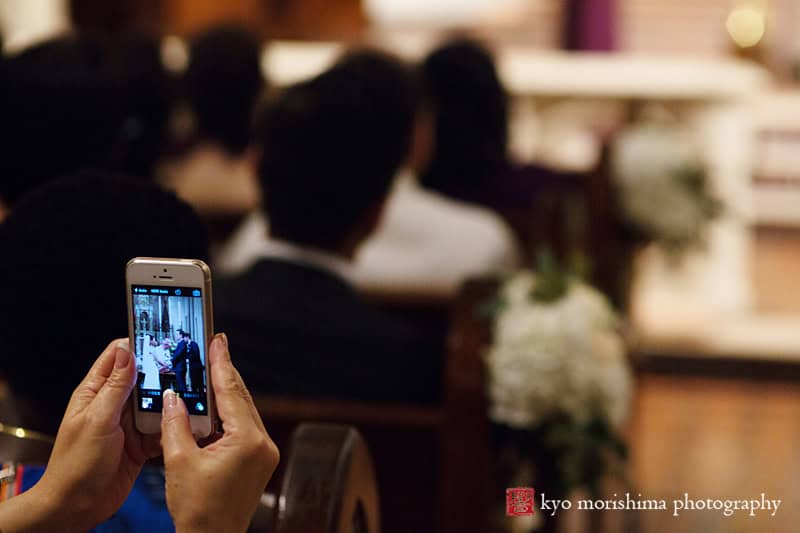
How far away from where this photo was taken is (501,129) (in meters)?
3.38

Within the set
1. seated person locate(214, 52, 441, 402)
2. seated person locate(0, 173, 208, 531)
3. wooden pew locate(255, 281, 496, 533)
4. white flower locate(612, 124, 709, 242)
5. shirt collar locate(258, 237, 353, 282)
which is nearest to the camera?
seated person locate(0, 173, 208, 531)

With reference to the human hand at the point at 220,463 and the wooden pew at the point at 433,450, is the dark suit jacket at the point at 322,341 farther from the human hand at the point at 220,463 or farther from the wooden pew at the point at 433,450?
the human hand at the point at 220,463

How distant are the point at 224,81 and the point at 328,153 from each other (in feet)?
5.87

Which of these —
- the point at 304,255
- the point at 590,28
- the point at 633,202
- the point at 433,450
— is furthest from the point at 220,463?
the point at 590,28

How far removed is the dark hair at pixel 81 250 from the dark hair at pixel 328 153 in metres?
0.84

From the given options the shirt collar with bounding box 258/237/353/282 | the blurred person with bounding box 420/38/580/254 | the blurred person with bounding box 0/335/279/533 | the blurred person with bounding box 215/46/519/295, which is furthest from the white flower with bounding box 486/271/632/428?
the blurred person with bounding box 420/38/580/254

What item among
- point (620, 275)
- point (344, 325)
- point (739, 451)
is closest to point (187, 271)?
point (344, 325)

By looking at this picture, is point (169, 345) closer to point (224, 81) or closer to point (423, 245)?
point (423, 245)

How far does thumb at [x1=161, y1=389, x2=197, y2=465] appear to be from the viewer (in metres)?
0.63

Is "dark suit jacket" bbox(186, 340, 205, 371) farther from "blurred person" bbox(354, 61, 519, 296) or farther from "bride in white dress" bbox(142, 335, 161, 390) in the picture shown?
"blurred person" bbox(354, 61, 519, 296)

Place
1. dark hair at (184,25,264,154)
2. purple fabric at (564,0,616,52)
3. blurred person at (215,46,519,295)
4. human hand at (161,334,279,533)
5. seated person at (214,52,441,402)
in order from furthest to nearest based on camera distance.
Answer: purple fabric at (564,0,616,52), dark hair at (184,25,264,154), blurred person at (215,46,519,295), seated person at (214,52,441,402), human hand at (161,334,279,533)

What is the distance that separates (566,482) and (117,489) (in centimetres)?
102

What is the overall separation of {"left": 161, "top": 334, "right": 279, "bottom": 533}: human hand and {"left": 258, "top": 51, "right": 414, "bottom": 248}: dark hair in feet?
3.44

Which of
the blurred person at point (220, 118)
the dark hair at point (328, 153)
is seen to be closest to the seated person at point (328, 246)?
the dark hair at point (328, 153)
